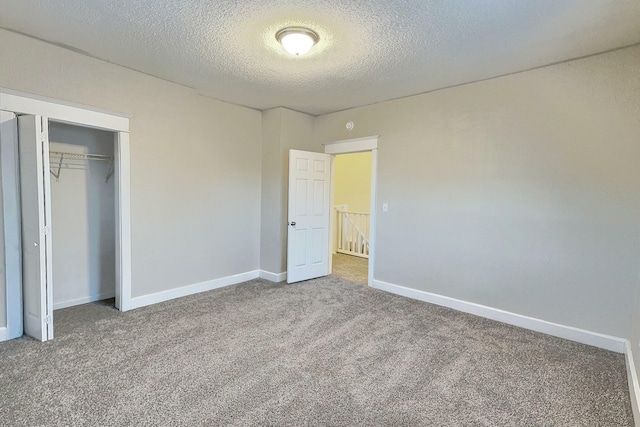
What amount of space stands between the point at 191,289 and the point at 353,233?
3.96 metres

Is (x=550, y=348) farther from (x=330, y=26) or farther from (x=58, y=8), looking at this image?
(x=58, y=8)

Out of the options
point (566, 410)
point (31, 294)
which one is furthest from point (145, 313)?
point (566, 410)

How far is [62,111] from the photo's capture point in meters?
2.97

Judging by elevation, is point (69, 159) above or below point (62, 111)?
below

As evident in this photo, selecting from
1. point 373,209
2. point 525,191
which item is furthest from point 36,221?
point 525,191

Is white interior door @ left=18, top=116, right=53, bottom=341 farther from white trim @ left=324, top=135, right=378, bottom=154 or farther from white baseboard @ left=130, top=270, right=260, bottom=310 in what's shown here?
white trim @ left=324, top=135, right=378, bottom=154

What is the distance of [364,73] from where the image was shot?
3365 millimetres

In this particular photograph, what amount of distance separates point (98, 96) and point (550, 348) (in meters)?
4.99

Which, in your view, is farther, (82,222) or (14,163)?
(82,222)

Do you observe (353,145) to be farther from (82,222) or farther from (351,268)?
(82,222)

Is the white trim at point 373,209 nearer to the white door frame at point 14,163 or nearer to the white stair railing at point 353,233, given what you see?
the white stair railing at point 353,233

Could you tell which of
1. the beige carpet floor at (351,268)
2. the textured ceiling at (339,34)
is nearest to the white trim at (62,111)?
the textured ceiling at (339,34)

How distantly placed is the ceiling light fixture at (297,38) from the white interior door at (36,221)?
2.15 meters

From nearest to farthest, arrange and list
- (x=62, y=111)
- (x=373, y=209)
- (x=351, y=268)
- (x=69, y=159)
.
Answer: (x=62, y=111) < (x=69, y=159) < (x=373, y=209) < (x=351, y=268)
